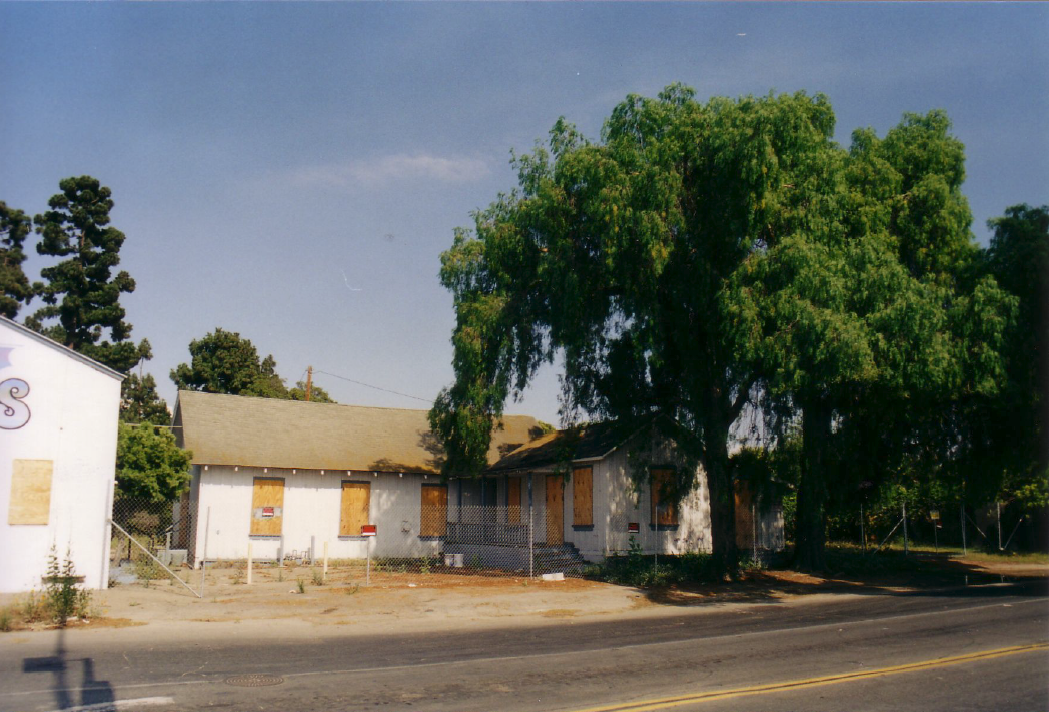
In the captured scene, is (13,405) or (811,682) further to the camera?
(13,405)

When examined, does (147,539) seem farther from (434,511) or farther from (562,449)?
(562,449)

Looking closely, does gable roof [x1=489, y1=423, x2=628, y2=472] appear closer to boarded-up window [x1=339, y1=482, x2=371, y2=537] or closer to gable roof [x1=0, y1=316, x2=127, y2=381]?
boarded-up window [x1=339, y1=482, x2=371, y2=537]

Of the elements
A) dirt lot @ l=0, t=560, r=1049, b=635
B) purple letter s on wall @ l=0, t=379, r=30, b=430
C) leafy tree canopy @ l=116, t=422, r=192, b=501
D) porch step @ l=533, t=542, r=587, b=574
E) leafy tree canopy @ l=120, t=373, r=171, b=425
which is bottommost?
dirt lot @ l=0, t=560, r=1049, b=635

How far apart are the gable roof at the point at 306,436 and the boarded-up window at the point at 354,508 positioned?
2.78ft

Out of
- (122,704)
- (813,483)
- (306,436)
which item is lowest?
(122,704)

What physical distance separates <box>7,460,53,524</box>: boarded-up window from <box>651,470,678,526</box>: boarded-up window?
651 inches

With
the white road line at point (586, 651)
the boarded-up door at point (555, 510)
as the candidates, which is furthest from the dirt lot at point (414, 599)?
the boarded-up door at point (555, 510)

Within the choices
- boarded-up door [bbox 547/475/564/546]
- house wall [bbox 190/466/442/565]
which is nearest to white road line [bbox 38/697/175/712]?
house wall [bbox 190/466/442/565]

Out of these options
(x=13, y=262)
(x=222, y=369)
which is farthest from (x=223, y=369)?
(x=13, y=262)

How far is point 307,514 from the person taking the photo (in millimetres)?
28141

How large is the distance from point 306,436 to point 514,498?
7878 mm

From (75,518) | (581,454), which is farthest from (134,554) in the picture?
(581,454)

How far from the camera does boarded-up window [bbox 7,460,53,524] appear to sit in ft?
58.2

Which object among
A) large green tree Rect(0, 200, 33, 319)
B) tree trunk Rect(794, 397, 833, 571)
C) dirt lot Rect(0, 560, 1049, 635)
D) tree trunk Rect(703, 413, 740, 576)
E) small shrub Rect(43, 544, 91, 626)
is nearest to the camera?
small shrub Rect(43, 544, 91, 626)
